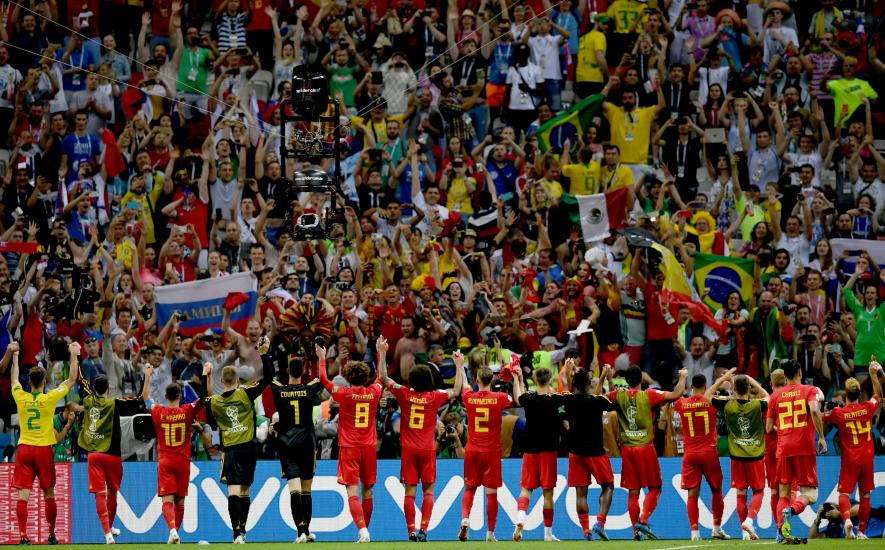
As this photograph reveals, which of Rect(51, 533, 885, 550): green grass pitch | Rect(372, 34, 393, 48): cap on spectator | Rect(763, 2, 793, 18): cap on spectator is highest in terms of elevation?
Rect(763, 2, 793, 18): cap on spectator

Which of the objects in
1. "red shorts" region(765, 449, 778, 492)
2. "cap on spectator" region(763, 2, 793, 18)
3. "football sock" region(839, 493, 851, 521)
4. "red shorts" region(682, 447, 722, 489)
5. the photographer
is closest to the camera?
"football sock" region(839, 493, 851, 521)

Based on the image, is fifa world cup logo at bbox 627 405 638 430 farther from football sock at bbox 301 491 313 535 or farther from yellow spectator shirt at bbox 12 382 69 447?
yellow spectator shirt at bbox 12 382 69 447

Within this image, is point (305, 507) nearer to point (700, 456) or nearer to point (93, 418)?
point (93, 418)

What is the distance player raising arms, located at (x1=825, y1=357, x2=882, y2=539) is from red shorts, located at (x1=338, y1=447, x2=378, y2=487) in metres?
Answer: 5.52

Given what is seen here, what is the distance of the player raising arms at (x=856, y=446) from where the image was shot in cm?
1770

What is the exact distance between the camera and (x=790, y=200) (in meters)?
25.0

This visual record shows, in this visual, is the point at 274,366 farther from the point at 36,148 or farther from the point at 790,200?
the point at 790,200

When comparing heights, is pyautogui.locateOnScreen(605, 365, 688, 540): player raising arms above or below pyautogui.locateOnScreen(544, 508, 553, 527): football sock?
above

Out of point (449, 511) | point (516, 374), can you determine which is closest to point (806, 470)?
point (516, 374)

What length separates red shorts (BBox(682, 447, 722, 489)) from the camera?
710 inches

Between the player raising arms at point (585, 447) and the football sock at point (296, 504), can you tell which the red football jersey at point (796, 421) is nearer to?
the player raising arms at point (585, 447)

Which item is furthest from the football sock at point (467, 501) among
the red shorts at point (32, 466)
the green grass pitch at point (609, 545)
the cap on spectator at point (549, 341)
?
the red shorts at point (32, 466)

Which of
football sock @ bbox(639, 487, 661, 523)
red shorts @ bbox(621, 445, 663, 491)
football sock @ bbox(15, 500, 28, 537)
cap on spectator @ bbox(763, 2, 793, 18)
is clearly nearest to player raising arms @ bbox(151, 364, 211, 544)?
football sock @ bbox(15, 500, 28, 537)

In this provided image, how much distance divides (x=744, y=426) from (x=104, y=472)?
7.88 metres
